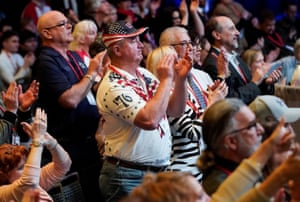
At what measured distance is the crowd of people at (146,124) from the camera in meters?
2.95

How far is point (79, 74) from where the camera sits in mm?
5266

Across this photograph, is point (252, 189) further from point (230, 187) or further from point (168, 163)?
point (168, 163)

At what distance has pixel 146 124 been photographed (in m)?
4.06

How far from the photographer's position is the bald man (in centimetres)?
502

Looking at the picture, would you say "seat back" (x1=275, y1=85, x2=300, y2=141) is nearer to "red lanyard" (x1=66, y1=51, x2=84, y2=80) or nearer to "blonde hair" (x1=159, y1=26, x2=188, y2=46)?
"blonde hair" (x1=159, y1=26, x2=188, y2=46)

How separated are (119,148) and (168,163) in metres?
0.29

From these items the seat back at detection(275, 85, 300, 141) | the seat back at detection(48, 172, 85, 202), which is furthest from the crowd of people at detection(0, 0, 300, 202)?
the seat back at detection(275, 85, 300, 141)

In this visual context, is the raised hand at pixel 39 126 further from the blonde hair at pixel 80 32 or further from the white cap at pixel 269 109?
the blonde hair at pixel 80 32

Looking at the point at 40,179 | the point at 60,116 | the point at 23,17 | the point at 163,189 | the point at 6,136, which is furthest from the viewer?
the point at 23,17

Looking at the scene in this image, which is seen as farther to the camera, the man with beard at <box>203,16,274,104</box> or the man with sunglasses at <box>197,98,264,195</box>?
the man with beard at <box>203,16,274,104</box>

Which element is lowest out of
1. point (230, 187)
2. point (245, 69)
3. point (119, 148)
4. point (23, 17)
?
point (23, 17)

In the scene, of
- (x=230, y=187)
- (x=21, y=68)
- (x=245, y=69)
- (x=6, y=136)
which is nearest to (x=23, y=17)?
(x=21, y=68)

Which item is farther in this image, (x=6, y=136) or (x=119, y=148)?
(x=6, y=136)

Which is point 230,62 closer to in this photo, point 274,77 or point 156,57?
point 274,77
